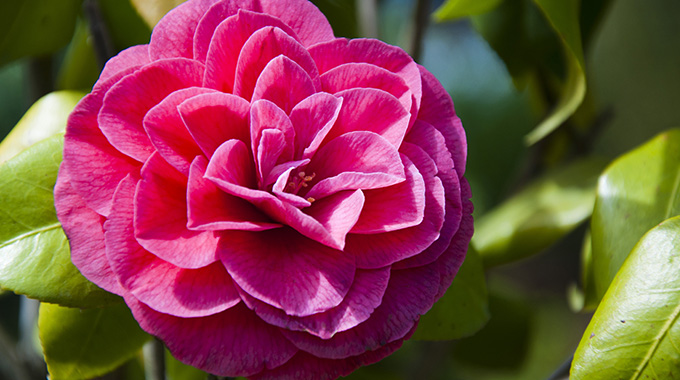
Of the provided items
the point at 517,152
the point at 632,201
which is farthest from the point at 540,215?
the point at 517,152

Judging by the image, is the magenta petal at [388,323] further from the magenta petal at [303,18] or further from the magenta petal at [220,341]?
the magenta petal at [303,18]

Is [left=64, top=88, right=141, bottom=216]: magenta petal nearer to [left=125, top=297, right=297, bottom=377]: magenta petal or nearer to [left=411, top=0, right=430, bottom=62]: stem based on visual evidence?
[left=125, top=297, right=297, bottom=377]: magenta petal

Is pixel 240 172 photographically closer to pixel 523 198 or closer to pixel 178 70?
pixel 178 70

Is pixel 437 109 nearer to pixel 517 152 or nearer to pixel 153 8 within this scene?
pixel 153 8

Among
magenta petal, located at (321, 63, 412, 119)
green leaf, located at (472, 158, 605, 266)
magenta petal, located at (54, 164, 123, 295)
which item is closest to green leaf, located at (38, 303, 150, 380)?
magenta petal, located at (54, 164, 123, 295)

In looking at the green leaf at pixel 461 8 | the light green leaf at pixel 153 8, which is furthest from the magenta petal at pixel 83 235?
the green leaf at pixel 461 8

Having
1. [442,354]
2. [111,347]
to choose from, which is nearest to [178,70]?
[111,347]
